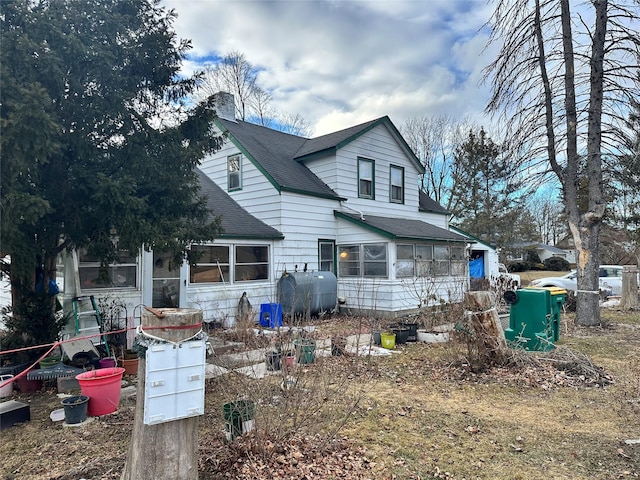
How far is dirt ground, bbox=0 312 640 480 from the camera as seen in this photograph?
11.1 feet

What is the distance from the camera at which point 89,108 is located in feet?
16.9

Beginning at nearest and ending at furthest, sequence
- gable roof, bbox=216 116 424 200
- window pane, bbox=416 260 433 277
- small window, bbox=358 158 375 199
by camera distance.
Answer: gable roof, bbox=216 116 424 200
window pane, bbox=416 260 433 277
small window, bbox=358 158 375 199

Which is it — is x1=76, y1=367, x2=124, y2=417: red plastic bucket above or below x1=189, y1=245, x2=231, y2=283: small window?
below

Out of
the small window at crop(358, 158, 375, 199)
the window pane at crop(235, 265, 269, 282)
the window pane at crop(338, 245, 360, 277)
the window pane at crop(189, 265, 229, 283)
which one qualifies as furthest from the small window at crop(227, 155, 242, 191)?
the small window at crop(358, 158, 375, 199)

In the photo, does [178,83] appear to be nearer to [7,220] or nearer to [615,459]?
[7,220]

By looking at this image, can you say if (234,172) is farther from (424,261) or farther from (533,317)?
(533,317)

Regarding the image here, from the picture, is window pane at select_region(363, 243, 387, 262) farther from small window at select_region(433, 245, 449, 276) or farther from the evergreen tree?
the evergreen tree

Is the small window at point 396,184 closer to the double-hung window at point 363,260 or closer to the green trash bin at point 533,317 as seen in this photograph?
the double-hung window at point 363,260

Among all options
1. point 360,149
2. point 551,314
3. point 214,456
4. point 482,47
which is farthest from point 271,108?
point 214,456

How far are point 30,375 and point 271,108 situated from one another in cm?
2656

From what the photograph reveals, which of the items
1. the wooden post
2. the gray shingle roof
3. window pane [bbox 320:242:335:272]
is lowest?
the wooden post

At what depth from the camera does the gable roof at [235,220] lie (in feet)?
37.6

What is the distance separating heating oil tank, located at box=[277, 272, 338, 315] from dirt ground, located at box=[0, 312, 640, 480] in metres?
5.39

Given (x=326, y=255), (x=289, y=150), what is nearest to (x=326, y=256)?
(x=326, y=255)
